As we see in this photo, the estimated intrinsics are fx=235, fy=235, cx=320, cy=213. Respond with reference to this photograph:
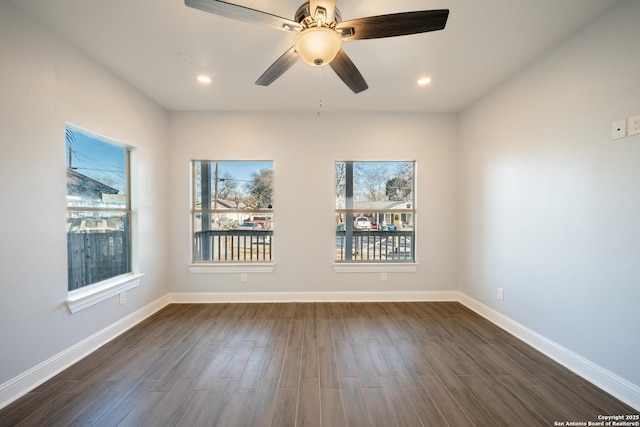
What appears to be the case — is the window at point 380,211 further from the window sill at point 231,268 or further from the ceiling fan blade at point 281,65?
the ceiling fan blade at point 281,65

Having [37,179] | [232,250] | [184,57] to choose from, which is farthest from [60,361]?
[184,57]

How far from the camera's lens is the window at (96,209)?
220 cm

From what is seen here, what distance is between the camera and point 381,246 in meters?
3.62

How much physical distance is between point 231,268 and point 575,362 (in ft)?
12.2

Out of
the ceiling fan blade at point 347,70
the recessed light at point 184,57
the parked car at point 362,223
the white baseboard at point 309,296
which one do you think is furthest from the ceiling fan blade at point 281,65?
the white baseboard at point 309,296

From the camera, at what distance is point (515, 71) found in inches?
96.7

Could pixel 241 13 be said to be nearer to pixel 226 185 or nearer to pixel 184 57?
pixel 184 57

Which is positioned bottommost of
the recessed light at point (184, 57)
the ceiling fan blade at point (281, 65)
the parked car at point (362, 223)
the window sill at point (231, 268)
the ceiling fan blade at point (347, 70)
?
the window sill at point (231, 268)

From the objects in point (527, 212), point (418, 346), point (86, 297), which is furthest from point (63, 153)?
point (527, 212)

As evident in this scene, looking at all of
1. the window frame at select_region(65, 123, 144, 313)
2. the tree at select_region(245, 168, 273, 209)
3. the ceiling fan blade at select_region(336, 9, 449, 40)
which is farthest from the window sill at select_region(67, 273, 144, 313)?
the ceiling fan blade at select_region(336, 9, 449, 40)

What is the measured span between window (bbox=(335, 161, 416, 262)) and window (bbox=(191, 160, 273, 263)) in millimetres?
1196

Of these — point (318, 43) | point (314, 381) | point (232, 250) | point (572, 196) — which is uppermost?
point (318, 43)

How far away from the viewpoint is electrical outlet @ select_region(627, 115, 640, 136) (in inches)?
62.6

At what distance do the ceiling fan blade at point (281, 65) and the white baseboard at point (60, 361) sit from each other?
2832 millimetres
